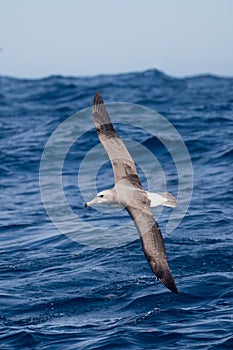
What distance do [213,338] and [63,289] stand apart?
11.1 feet

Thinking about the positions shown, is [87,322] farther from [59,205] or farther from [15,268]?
[59,205]

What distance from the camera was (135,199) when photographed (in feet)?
37.7

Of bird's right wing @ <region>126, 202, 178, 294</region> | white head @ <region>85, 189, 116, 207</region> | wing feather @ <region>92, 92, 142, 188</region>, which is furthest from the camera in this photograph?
wing feather @ <region>92, 92, 142, 188</region>

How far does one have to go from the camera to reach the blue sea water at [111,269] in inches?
412

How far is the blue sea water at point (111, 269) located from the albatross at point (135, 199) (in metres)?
0.95

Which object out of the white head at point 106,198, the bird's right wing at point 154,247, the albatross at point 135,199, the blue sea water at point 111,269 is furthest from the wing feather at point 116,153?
the blue sea water at point 111,269

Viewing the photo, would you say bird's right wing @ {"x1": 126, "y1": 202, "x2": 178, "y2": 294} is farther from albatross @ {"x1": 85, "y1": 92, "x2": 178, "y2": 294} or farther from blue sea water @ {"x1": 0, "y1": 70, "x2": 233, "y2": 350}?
blue sea water @ {"x1": 0, "y1": 70, "x2": 233, "y2": 350}

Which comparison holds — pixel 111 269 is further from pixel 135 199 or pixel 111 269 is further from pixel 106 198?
pixel 135 199

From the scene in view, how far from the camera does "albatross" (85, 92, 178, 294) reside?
34.6 feet

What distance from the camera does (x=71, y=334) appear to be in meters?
10.6

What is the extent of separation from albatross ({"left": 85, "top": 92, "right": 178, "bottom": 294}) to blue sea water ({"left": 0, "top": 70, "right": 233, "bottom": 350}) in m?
0.95

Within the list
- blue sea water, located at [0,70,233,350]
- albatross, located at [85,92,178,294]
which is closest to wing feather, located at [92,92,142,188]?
albatross, located at [85,92,178,294]

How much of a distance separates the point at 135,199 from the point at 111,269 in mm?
2383

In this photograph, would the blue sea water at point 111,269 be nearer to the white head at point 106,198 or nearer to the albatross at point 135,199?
the albatross at point 135,199
